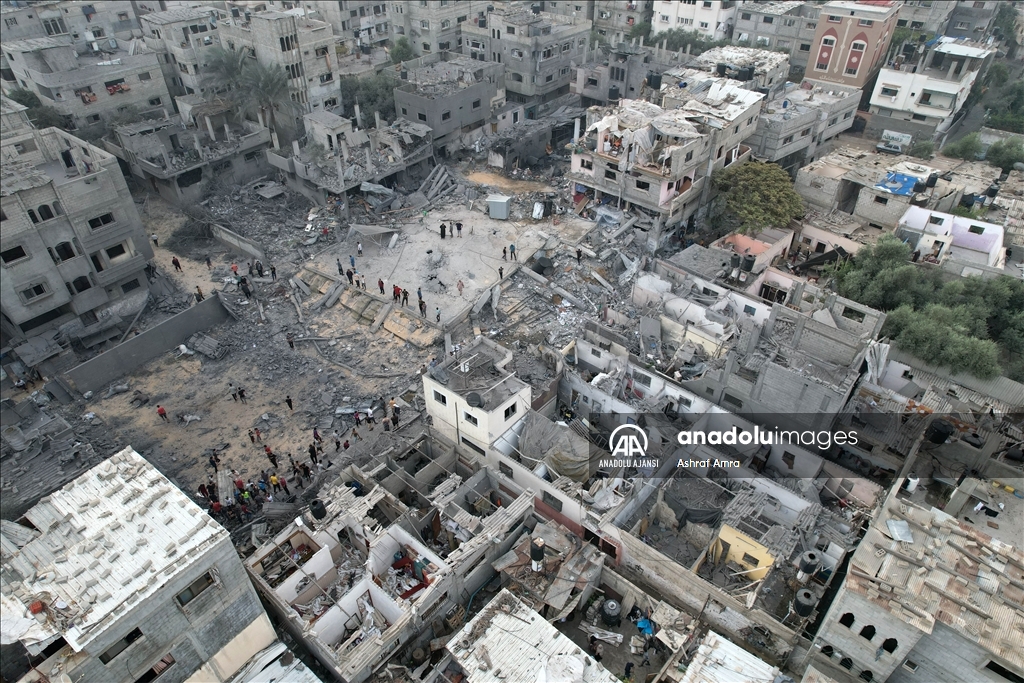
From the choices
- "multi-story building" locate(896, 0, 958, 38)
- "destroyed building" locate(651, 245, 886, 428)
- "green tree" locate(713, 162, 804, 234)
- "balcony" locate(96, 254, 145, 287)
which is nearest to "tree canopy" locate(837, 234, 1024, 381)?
"destroyed building" locate(651, 245, 886, 428)

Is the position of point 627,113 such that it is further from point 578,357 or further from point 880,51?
point 880,51

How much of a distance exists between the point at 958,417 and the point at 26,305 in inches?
1664

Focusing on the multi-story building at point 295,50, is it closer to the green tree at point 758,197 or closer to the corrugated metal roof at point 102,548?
the green tree at point 758,197

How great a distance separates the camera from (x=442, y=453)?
2355 cm

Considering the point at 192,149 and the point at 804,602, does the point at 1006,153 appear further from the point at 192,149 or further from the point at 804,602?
the point at 192,149

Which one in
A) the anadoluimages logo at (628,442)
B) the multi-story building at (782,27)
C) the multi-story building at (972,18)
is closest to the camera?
the anadoluimages logo at (628,442)

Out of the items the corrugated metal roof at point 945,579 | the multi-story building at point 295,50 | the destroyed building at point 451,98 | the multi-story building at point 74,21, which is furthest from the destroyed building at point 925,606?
the multi-story building at point 74,21

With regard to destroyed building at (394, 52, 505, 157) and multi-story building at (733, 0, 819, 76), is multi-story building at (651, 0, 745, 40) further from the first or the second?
destroyed building at (394, 52, 505, 157)

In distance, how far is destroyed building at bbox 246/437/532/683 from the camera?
18.1m

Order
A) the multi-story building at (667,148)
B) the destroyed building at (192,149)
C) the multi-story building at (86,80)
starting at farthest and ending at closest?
the destroyed building at (192,149)
the multi-story building at (86,80)
the multi-story building at (667,148)

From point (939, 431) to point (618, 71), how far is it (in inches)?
1587

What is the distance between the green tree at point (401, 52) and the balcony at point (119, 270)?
33.3 meters

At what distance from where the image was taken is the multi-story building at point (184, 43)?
4784cm

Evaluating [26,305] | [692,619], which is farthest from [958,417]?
[26,305]
